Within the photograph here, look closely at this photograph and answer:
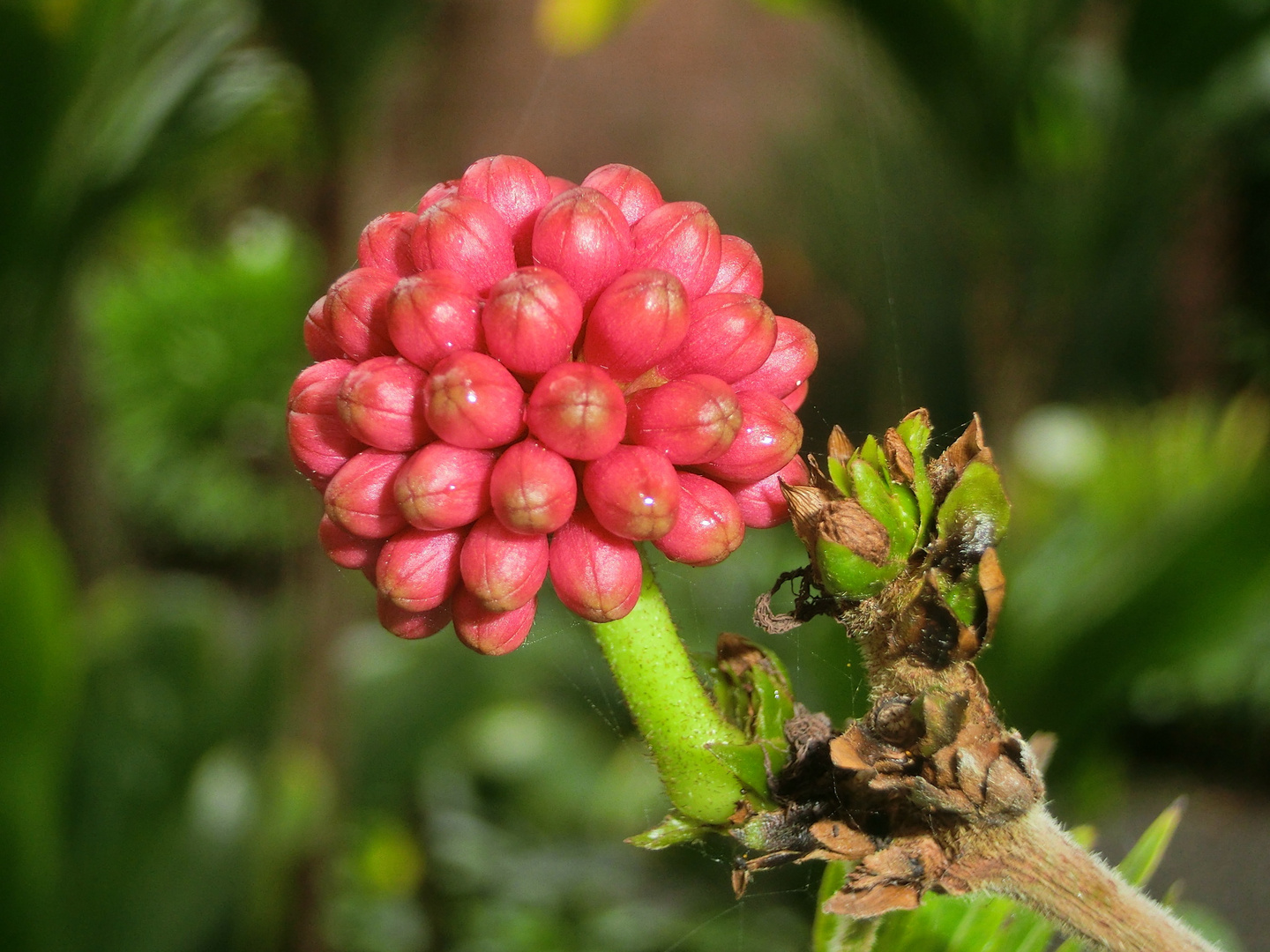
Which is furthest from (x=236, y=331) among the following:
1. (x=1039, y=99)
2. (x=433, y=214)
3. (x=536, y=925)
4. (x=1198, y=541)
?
(x=433, y=214)

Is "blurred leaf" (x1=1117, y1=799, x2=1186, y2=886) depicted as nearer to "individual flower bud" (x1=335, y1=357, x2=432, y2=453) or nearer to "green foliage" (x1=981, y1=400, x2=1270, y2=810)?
"individual flower bud" (x1=335, y1=357, x2=432, y2=453)

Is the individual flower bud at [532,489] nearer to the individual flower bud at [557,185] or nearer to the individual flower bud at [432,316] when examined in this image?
the individual flower bud at [432,316]

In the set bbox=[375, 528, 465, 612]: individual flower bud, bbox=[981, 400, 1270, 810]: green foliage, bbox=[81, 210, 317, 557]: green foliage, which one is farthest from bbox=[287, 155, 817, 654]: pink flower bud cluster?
bbox=[81, 210, 317, 557]: green foliage

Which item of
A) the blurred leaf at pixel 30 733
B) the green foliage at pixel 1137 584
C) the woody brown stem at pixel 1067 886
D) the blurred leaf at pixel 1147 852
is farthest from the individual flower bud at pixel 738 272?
the blurred leaf at pixel 30 733

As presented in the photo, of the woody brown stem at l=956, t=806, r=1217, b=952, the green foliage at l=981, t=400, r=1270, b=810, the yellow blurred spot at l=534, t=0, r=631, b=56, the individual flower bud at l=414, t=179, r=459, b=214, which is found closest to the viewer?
the woody brown stem at l=956, t=806, r=1217, b=952

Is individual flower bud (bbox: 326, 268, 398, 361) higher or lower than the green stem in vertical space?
higher

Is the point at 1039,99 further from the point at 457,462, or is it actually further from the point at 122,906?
the point at 122,906

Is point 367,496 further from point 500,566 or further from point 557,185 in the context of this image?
point 557,185

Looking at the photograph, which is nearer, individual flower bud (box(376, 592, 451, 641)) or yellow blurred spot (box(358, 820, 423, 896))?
individual flower bud (box(376, 592, 451, 641))
